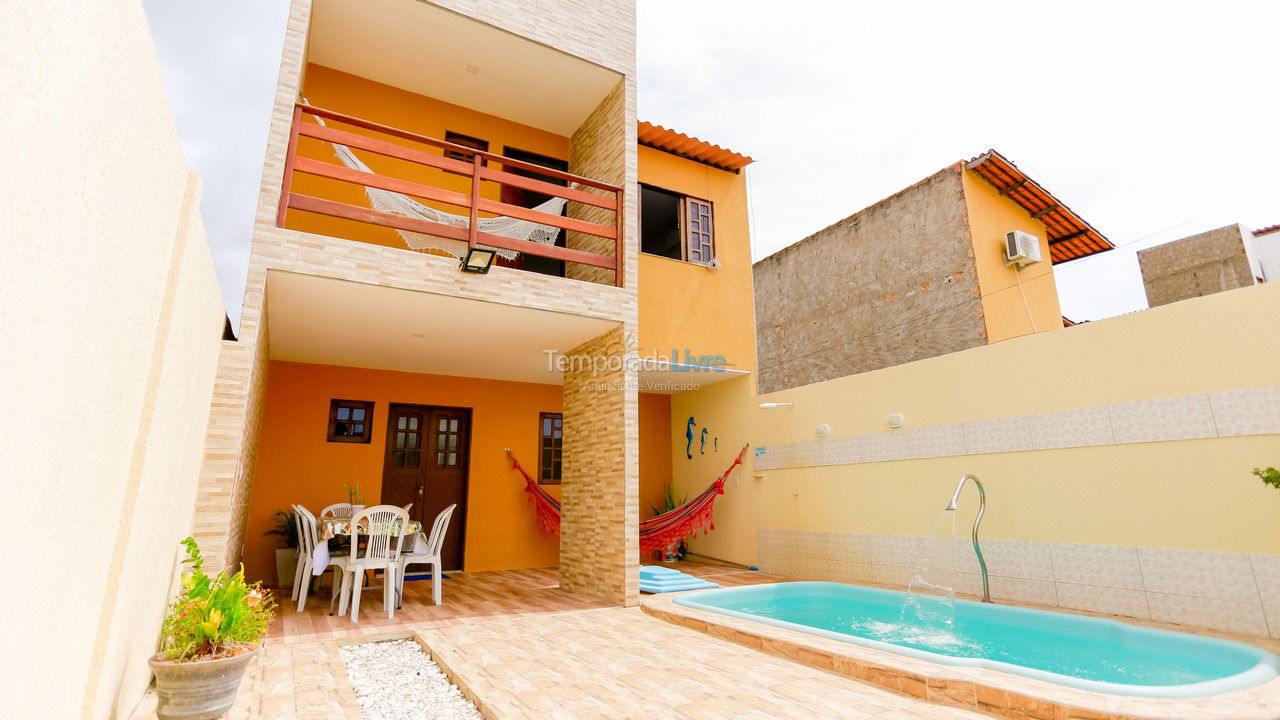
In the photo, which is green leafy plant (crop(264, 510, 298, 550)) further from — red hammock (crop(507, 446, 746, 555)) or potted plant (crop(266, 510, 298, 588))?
red hammock (crop(507, 446, 746, 555))

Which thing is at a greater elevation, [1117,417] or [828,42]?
[828,42]

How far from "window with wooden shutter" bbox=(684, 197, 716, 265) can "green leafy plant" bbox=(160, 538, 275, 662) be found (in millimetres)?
5905

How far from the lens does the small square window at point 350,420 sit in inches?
267

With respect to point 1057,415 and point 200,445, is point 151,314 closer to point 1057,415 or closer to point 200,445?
point 200,445

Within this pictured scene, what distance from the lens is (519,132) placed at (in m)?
7.05

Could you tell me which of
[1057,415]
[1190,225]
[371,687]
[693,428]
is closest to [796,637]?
[371,687]

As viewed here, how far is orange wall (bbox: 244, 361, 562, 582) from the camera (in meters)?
6.37

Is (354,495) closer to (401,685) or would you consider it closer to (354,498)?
(354,498)

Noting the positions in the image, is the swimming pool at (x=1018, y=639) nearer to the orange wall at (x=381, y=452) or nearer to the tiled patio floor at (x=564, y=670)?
the tiled patio floor at (x=564, y=670)

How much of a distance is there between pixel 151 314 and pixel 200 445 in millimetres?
1851

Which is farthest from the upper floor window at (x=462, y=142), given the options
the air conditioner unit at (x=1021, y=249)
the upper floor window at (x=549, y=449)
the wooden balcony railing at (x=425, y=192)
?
the air conditioner unit at (x=1021, y=249)

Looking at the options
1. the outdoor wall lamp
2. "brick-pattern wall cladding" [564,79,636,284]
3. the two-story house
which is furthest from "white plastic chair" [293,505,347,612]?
"brick-pattern wall cladding" [564,79,636,284]

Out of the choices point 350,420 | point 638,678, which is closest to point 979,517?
point 638,678

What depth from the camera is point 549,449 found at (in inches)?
313
